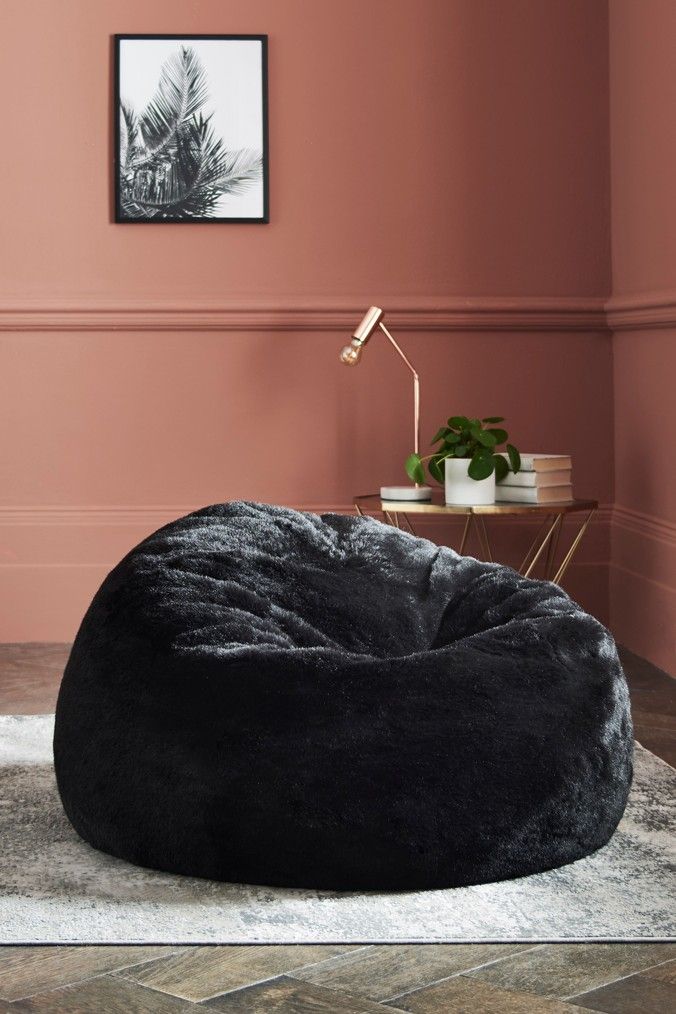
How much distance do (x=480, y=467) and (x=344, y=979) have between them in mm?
2176

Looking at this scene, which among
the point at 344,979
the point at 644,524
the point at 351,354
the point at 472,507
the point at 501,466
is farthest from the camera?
the point at 644,524

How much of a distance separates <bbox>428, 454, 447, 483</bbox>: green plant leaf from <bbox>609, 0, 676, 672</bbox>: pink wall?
66 cm

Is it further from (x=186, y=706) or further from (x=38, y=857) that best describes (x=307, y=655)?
(x=38, y=857)

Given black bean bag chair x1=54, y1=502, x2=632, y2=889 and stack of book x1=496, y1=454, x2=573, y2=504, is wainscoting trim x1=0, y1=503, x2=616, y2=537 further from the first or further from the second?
black bean bag chair x1=54, y1=502, x2=632, y2=889

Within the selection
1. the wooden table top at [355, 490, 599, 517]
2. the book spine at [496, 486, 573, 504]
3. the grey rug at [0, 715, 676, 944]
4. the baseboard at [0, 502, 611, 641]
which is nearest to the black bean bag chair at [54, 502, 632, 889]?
the grey rug at [0, 715, 676, 944]

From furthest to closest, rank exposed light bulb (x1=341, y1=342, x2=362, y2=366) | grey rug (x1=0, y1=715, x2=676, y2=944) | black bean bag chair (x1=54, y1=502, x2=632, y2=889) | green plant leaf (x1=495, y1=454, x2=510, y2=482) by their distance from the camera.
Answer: exposed light bulb (x1=341, y1=342, x2=362, y2=366) < green plant leaf (x1=495, y1=454, x2=510, y2=482) < black bean bag chair (x1=54, y1=502, x2=632, y2=889) < grey rug (x1=0, y1=715, x2=676, y2=944)

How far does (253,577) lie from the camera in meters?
2.45

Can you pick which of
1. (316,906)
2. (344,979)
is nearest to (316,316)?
(316,906)

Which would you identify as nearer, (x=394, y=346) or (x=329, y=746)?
(x=329, y=746)

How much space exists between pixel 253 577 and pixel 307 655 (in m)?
0.39

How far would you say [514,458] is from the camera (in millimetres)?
3793

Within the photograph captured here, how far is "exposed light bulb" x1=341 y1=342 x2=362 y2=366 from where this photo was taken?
401 centimetres

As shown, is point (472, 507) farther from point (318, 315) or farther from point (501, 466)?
point (318, 315)

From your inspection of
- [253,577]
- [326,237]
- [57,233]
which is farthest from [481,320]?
[253,577]
